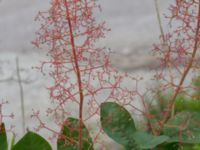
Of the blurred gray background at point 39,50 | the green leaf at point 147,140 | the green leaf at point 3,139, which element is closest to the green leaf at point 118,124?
the green leaf at point 147,140

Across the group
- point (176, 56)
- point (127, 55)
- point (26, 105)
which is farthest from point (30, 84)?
point (176, 56)

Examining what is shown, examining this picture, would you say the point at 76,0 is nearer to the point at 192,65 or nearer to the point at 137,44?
the point at 192,65

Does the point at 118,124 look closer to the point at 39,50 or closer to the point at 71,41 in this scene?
the point at 71,41

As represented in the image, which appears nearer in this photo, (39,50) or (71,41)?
(71,41)

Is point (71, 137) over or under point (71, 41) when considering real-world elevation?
under

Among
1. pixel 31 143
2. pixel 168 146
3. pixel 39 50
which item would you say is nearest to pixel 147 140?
pixel 168 146

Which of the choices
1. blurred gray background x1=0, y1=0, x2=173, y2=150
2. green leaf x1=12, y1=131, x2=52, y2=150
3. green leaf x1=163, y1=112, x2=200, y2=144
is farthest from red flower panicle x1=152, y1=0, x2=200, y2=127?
blurred gray background x1=0, y1=0, x2=173, y2=150
